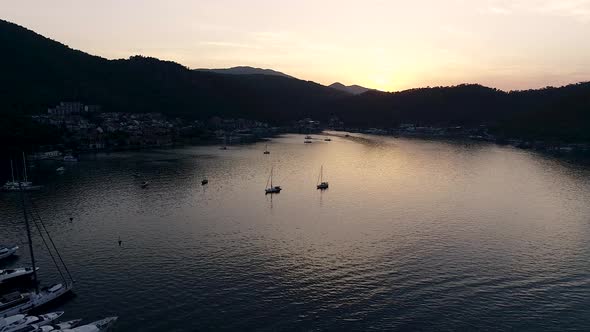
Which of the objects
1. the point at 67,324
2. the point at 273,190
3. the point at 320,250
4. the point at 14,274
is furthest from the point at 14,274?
the point at 273,190

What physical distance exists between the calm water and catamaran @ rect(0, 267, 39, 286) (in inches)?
65.0

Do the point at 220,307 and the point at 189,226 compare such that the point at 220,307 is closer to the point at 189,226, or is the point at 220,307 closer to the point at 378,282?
the point at 378,282

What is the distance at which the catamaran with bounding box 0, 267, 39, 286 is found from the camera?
37.1 meters

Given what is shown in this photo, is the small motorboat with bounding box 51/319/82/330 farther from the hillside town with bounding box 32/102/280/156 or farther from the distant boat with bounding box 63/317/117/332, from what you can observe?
the hillside town with bounding box 32/102/280/156

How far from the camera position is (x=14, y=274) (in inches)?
1486

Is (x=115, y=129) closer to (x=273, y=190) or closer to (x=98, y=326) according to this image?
(x=273, y=190)

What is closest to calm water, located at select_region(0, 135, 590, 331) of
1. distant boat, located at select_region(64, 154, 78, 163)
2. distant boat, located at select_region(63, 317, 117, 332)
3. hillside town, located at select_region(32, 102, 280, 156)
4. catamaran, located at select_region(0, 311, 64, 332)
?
distant boat, located at select_region(63, 317, 117, 332)

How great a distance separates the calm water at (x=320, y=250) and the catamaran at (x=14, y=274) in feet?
5.42

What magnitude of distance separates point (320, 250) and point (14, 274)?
2893cm

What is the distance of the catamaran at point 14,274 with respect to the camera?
122 ft

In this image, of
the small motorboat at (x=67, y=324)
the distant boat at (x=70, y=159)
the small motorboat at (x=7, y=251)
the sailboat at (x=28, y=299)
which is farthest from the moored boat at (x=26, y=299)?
the distant boat at (x=70, y=159)

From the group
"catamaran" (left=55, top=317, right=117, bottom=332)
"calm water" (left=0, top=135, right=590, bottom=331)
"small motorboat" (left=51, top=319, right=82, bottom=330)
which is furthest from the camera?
"calm water" (left=0, top=135, right=590, bottom=331)

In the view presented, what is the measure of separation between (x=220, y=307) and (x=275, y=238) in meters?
18.0

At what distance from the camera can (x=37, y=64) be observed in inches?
→ 7274
